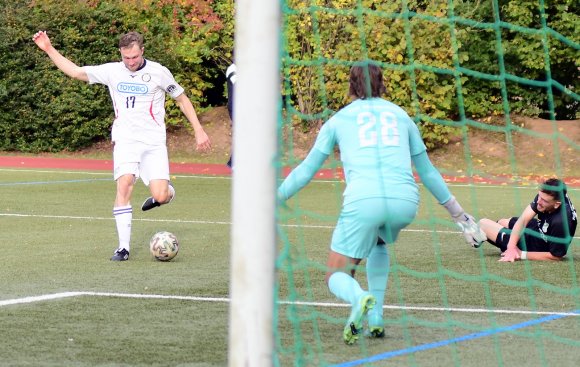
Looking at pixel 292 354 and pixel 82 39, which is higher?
pixel 82 39

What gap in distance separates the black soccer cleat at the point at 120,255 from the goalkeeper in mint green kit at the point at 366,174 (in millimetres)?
3957

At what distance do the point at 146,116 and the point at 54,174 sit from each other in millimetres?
11676

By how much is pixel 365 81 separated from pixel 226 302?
2130 millimetres

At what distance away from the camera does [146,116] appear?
11.1 meters

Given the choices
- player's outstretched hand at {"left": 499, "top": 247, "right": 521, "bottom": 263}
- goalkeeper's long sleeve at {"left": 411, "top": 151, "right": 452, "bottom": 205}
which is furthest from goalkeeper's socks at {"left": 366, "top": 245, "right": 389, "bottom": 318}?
player's outstretched hand at {"left": 499, "top": 247, "right": 521, "bottom": 263}

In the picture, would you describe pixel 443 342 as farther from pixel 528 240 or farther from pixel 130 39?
pixel 130 39

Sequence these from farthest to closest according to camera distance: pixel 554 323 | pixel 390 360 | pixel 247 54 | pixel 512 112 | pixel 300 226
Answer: pixel 512 112
pixel 300 226
pixel 554 323
pixel 390 360
pixel 247 54

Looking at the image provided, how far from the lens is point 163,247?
33.8 feet

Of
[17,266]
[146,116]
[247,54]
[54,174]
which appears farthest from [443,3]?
[247,54]

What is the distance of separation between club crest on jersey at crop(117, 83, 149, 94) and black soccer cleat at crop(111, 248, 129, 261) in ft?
4.97

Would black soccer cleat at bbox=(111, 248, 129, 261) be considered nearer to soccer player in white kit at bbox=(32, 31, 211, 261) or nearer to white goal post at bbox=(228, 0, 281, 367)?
soccer player in white kit at bbox=(32, 31, 211, 261)

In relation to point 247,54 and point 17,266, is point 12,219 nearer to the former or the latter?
point 17,266

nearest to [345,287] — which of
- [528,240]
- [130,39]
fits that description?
[528,240]

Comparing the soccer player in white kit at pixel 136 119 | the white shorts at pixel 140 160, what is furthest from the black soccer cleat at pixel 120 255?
the white shorts at pixel 140 160
